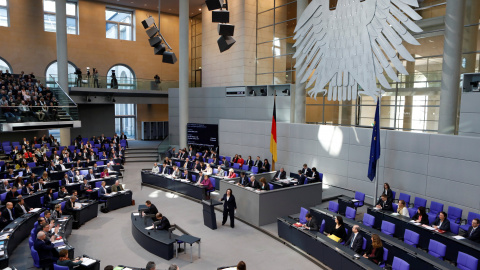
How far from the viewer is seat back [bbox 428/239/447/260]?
7.49m

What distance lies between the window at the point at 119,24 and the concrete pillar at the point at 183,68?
9.23 metres

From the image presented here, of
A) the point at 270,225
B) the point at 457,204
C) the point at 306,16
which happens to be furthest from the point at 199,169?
the point at 457,204

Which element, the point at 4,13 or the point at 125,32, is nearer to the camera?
the point at 4,13

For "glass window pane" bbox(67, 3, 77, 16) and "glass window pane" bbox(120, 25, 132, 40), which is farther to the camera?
"glass window pane" bbox(120, 25, 132, 40)

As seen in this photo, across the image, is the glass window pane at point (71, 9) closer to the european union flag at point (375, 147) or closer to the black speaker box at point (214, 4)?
the black speaker box at point (214, 4)

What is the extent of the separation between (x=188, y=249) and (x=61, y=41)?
19344 millimetres

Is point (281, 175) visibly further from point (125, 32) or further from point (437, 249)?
point (125, 32)

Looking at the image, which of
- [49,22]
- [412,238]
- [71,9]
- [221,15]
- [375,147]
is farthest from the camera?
[71,9]

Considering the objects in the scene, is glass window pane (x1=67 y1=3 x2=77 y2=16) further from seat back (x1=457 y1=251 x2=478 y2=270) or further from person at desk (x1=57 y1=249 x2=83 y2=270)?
seat back (x1=457 y1=251 x2=478 y2=270)

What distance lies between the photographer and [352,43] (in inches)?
579

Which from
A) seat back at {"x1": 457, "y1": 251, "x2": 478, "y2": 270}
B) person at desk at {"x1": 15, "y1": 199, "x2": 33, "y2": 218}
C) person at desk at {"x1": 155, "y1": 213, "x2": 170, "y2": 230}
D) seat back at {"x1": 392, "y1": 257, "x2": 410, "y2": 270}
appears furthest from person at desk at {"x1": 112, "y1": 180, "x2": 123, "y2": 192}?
seat back at {"x1": 457, "y1": 251, "x2": 478, "y2": 270}

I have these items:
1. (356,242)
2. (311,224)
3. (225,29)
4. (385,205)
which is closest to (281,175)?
(385,205)

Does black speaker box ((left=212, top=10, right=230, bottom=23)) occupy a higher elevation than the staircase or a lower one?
higher

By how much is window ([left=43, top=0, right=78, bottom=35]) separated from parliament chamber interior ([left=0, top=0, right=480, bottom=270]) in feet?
0.38
